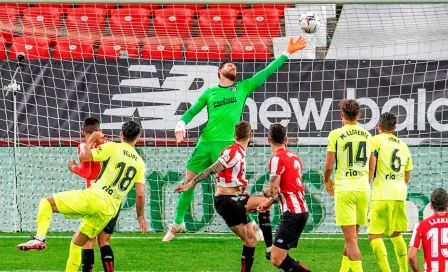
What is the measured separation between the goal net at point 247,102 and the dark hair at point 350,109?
476cm

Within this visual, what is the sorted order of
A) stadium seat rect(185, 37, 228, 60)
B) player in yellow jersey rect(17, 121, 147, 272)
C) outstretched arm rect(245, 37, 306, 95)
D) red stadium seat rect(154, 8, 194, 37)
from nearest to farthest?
1. player in yellow jersey rect(17, 121, 147, 272)
2. outstretched arm rect(245, 37, 306, 95)
3. stadium seat rect(185, 37, 228, 60)
4. red stadium seat rect(154, 8, 194, 37)

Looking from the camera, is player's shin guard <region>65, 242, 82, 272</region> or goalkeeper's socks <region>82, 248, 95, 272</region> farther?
goalkeeper's socks <region>82, 248, 95, 272</region>

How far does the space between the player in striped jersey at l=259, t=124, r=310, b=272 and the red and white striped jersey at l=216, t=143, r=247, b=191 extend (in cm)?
64

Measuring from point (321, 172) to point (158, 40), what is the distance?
3.51m

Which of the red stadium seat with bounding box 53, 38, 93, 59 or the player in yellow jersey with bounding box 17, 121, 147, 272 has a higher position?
the red stadium seat with bounding box 53, 38, 93, 59

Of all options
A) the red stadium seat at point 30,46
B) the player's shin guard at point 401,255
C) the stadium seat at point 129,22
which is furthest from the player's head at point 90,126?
the red stadium seat at point 30,46

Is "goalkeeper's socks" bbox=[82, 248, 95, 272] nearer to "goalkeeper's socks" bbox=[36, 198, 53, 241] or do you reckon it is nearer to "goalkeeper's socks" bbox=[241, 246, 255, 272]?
"goalkeeper's socks" bbox=[36, 198, 53, 241]

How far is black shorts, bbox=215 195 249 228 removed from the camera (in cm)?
965

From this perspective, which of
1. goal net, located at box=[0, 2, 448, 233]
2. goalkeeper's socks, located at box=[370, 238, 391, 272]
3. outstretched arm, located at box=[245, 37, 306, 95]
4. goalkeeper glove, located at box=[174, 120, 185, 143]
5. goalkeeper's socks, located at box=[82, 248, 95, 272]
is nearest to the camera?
goalkeeper's socks, located at box=[82, 248, 95, 272]

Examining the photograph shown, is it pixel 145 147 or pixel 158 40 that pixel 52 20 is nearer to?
pixel 158 40

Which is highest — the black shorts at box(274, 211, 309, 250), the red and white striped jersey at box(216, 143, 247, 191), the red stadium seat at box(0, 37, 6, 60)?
the red stadium seat at box(0, 37, 6, 60)

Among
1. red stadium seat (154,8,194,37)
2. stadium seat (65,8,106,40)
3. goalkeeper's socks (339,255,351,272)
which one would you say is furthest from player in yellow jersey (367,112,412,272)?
stadium seat (65,8,106,40)

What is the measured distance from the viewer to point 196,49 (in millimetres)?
14828

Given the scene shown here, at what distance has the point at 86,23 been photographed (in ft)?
52.4
